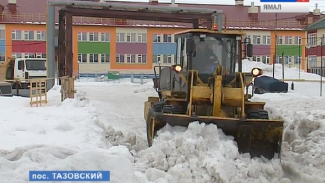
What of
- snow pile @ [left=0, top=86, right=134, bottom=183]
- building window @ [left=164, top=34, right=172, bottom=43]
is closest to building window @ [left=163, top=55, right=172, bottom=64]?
building window @ [left=164, top=34, right=172, bottom=43]

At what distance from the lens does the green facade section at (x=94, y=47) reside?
56.3m

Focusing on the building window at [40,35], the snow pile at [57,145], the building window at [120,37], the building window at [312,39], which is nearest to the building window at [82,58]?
the building window at [120,37]

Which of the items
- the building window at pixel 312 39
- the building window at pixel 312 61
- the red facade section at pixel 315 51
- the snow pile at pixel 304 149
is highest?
the building window at pixel 312 39

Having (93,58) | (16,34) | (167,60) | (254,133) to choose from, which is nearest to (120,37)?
(93,58)

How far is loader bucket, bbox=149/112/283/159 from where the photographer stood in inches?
364

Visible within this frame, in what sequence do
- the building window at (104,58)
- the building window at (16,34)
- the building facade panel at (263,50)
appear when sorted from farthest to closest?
the building facade panel at (263,50) < the building window at (104,58) < the building window at (16,34)

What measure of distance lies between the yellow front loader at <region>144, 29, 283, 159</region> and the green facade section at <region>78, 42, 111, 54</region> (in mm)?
45230

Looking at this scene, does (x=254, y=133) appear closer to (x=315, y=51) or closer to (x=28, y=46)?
(x=28, y=46)

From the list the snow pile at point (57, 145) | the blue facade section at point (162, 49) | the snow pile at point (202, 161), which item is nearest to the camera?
the snow pile at point (57, 145)

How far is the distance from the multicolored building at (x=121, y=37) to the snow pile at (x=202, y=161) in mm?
44249

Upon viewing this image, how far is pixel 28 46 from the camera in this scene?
2137 inches

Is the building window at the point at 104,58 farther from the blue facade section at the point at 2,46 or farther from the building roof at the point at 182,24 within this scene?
the blue facade section at the point at 2,46

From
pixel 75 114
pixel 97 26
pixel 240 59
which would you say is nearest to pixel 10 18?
pixel 97 26

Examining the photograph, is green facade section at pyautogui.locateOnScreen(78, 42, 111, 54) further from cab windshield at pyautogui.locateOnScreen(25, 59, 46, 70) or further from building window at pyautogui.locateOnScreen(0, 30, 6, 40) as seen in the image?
cab windshield at pyautogui.locateOnScreen(25, 59, 46, 70)
